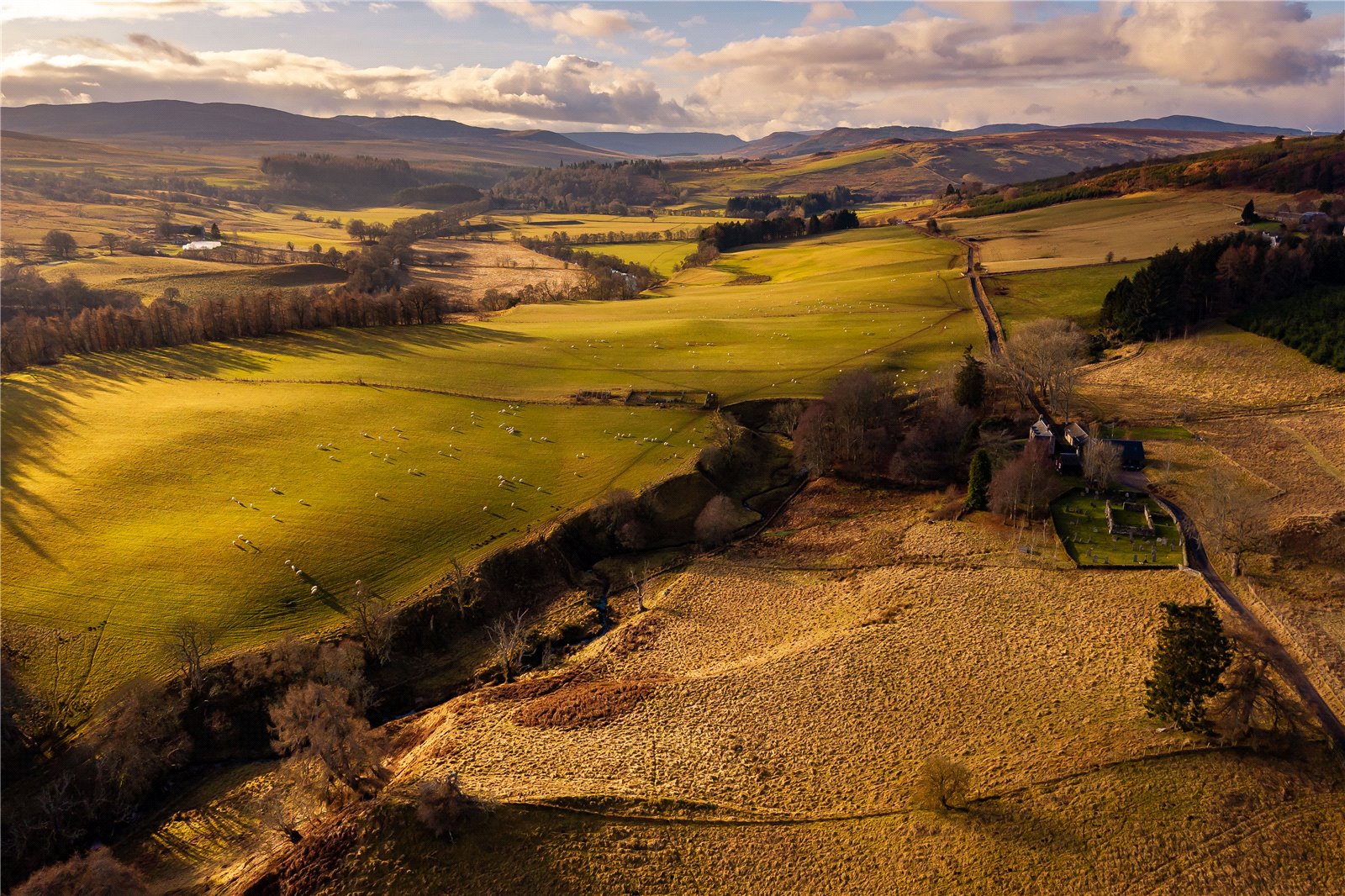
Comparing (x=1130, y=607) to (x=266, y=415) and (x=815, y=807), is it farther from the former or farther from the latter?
(x=266, y=415)

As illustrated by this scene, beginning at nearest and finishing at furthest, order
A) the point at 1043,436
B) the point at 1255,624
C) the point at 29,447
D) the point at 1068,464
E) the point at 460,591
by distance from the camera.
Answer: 1. the point at 1255,624
2. the point at 460,591
3. the point at 1068,464
4. the point at 1043,436
5. the point at 29,447

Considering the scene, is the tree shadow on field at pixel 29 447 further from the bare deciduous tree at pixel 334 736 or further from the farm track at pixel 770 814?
the farm track at pixel 770 814

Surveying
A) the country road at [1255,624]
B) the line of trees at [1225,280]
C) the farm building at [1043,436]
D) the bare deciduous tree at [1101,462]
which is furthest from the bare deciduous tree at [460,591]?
the line of trees at [1225,280]

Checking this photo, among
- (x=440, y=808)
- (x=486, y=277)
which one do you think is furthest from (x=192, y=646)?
(x=486, y=277)

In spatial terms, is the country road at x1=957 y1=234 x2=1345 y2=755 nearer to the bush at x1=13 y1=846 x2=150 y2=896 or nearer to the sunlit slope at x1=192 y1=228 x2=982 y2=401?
the sunlit slope at x1=192 y1=228 x2=982 y2=401

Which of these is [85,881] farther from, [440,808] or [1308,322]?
[1308,322]

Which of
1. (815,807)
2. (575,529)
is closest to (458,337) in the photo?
(575,529)

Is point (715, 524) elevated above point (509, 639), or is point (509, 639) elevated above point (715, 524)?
point (715, 524)
